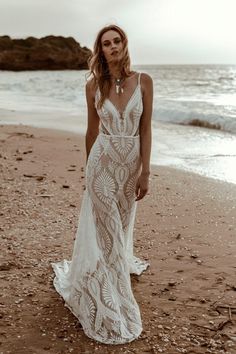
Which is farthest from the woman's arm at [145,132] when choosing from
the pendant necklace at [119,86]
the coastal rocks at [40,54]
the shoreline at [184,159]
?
the coastal rocks at [40,54]

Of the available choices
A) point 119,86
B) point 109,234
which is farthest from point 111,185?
point 119,86

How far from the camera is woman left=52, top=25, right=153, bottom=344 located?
3.56 m

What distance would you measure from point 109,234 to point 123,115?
0.87 metres

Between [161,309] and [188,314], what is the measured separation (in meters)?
0.22

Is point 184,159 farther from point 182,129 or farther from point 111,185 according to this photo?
point 111,185

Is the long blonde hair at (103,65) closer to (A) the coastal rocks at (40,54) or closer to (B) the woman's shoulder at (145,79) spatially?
(B) the woman's shoulder at (145,79)

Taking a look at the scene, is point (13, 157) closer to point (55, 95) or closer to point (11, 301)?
point (11, 301)

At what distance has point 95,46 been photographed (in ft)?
12.0

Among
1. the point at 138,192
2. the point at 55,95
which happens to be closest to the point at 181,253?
the point at 138,192

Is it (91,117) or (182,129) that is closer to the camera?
(91,117)

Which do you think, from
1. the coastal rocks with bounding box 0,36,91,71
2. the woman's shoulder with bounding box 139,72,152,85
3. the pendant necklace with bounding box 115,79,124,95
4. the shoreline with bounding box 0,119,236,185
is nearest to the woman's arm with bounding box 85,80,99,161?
the pendant necklace with bounding box 115,79,124,95

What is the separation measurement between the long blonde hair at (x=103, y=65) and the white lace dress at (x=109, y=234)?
0.24 feet

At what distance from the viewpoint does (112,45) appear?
3.55 m

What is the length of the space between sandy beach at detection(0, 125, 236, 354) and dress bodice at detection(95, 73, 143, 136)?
4.68 ft
